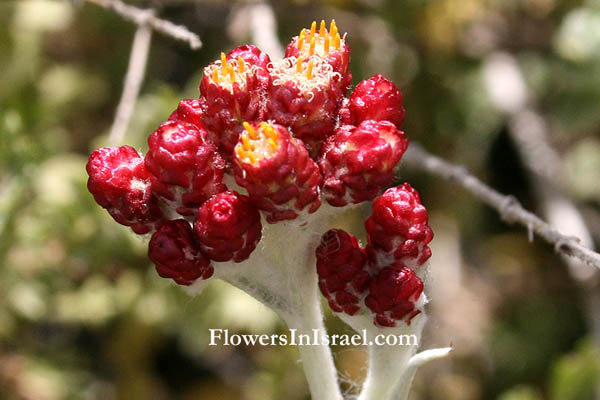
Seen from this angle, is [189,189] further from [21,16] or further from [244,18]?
[21,16]

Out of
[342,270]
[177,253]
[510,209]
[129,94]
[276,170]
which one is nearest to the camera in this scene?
[276,170]

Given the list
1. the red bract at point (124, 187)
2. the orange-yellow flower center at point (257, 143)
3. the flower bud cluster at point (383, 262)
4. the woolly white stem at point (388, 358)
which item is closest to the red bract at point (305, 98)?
the orange-yellow flower center at point (257, 143)

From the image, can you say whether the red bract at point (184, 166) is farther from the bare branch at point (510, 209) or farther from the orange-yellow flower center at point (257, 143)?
the bare branch at point (510, 209)

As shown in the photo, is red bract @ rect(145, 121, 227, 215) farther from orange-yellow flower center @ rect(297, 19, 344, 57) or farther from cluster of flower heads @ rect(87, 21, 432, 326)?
orange-yellow flower center @ rect(297, 19, 344, 57)

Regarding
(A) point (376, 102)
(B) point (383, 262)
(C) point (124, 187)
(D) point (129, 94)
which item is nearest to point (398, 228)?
(B) point (383, 262)

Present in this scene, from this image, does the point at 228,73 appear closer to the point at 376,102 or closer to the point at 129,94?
the point at 376,102

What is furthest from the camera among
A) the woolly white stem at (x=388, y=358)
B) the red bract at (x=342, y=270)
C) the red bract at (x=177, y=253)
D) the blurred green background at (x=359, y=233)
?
the blurred green background at (x=359, y=233)
